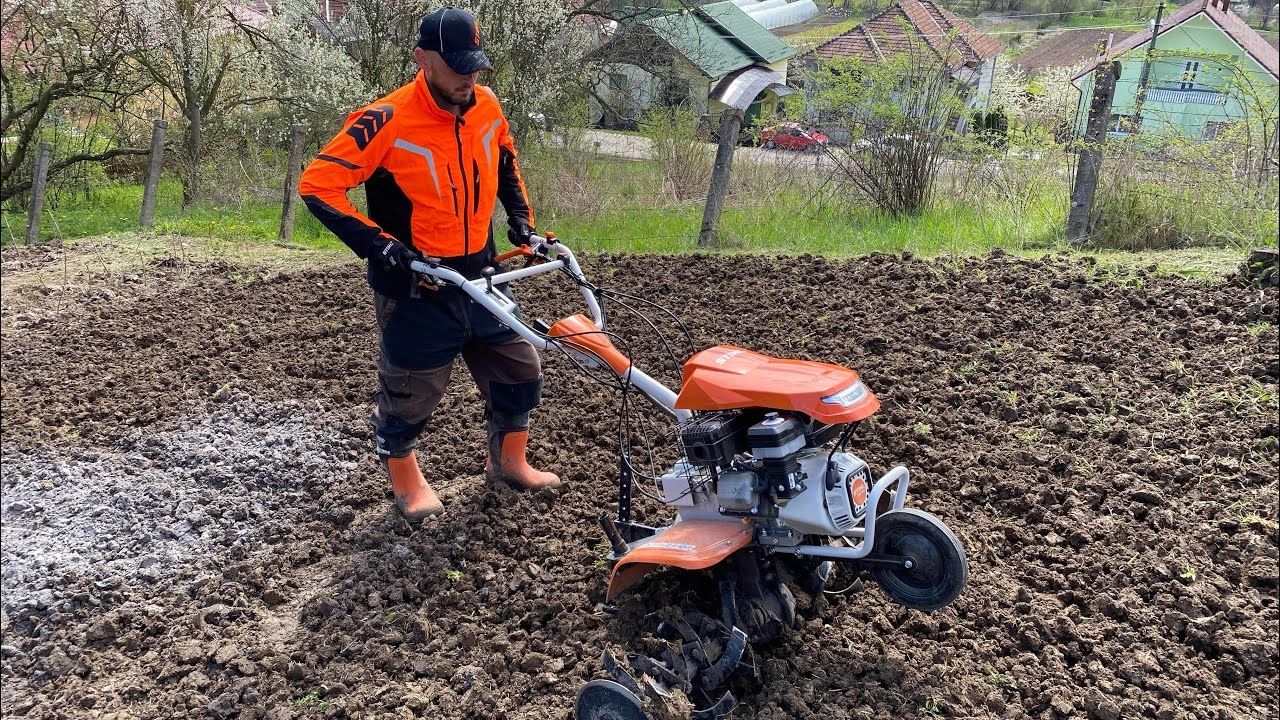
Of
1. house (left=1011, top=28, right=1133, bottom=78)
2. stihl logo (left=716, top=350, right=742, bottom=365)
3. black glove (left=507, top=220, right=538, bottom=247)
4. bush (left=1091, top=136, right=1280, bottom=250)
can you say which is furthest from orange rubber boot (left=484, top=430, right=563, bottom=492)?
bush (left=1091, top=136, right=1280, bottom=250)

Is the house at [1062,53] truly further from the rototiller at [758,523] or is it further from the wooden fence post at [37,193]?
the wooden fence post at [37,193]

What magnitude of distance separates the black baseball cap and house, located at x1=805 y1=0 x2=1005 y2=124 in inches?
256

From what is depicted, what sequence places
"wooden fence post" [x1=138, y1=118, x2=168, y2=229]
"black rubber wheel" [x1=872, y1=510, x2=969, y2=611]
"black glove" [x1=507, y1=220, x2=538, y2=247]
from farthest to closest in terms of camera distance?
"wooden fence post" [x1=138, y1=118, x2=168, y2=229] → "black glove" [x1=507, y1=220, x2=538, y2=247] → "black rubber wheel" [x1=872, y1=510, x2=969, y2=611]

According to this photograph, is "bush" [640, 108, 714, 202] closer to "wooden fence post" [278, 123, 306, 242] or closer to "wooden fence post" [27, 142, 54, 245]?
"wooden fence post" [278, 123, 306, 242]

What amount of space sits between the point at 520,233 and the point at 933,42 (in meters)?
6.53

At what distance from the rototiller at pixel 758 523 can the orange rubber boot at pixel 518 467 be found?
1230 millimetres

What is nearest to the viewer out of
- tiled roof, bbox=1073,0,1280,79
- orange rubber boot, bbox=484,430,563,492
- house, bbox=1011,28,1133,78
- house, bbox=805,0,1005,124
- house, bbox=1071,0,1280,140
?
tiled roof, bbox=1073,0,1280,79

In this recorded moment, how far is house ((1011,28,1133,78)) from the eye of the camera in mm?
6612

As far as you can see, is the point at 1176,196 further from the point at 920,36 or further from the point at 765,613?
the point at 765,613

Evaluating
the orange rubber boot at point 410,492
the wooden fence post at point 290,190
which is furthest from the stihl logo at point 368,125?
the wooden fence post at point 290,190

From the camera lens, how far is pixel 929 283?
5.85 meters

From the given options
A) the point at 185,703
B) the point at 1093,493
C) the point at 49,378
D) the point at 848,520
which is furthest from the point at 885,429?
the point at 49,378

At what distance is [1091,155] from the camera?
6.94 metres

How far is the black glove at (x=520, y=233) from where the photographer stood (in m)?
3.82
